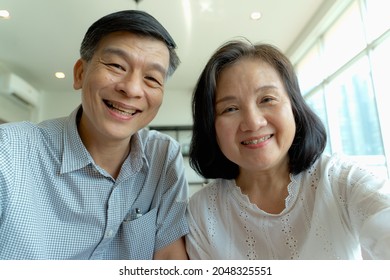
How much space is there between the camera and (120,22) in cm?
73

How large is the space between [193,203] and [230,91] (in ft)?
1.16

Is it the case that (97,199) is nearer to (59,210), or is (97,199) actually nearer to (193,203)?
(59,210)

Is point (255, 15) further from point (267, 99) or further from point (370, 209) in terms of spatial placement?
Answer: point (370, 209)

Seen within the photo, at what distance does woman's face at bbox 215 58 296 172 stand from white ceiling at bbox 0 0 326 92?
1.62 m

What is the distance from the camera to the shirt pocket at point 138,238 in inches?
29.5

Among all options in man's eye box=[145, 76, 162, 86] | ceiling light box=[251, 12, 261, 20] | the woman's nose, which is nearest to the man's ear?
man's eye box=[145, 76, 162, 86]

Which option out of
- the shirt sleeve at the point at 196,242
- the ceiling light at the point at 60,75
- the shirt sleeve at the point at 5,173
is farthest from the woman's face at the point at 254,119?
the ceiling light at the point at 60,75

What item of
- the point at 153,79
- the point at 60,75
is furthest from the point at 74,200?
the point at 60,75

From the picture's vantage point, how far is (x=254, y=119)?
65 cm

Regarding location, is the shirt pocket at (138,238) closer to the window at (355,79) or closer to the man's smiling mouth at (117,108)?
the man's smiling mouth at (117,108)

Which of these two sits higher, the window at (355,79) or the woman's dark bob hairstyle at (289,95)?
the window at (355,79)

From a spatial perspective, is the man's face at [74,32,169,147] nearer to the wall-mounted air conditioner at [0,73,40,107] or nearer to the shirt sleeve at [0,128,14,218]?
the shirt sleeve at [0,128,14,218]

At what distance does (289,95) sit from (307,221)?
324 millimetres

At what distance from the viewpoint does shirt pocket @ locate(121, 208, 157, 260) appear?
0.75 metres
